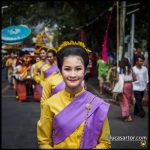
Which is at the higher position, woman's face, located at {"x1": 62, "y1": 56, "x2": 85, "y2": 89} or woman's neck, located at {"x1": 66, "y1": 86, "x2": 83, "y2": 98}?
woman's face, located at {"x1": 62, "y1": 56, "x2": 85, "y2": 89}

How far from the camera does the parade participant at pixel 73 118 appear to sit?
12.5 feet

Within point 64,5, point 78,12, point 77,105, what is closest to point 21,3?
point 78,12

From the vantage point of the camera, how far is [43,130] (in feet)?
12.7

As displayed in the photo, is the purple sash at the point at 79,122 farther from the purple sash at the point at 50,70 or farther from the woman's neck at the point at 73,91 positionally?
the purple sash at the point at 50,70

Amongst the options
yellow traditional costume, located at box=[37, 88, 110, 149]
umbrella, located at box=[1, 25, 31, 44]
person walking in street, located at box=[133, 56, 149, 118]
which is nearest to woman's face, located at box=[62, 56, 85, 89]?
yellow traditional costume, located at box=[37, 88, 110, 149]

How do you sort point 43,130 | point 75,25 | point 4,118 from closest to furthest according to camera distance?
1. point 43,130
2. point 4,118
3. point 75,25

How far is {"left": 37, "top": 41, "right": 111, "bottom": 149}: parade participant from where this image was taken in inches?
150

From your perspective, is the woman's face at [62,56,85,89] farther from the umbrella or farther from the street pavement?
the umbrella

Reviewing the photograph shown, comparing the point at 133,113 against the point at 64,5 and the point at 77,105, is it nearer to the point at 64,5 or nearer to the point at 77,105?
the point at 77,105

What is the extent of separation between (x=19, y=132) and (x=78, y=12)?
623 inches

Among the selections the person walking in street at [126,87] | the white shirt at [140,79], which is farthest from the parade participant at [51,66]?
the white shirt at [140,79]

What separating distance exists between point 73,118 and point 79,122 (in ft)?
0.19

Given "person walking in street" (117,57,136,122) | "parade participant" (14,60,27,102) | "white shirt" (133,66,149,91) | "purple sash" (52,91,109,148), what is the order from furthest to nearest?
"parade participant" (14,60,27,102) < "white shirt" (133,66,149,91) < "person walking in street" (117,57,136,122) < "purple sash" (52,91,109,148)

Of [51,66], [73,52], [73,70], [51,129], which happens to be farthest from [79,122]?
[51,66]
